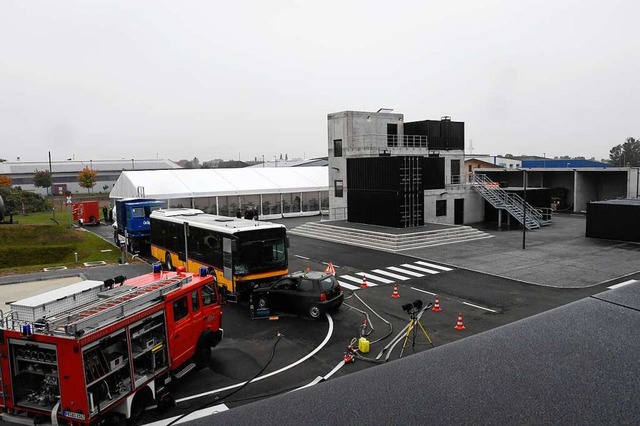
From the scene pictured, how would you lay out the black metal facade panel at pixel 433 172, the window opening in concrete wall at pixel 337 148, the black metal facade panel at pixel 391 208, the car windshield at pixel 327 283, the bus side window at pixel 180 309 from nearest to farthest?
the bus side window at pixel 180 309, the car windshield at pixel 327 283, the black metal facade panel at pixel 391 208, the black metal facade panel at pixel 433 172, the window opening in concrete wall at pixel 337 148

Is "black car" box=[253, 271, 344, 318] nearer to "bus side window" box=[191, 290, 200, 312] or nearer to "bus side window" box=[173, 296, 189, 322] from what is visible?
"bus side window" box=[191, 290, 200, 312]

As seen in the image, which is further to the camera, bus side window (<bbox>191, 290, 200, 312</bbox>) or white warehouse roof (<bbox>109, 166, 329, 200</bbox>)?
white warehouse roof (<bbox>109, 166, 329, 200</bbox>)

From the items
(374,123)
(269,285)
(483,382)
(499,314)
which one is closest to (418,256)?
(499,314)

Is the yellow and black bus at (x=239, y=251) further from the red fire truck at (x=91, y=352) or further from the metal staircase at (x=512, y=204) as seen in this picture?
the metal staircase at (x=512, y=204)

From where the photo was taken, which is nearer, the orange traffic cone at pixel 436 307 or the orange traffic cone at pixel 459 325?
the orange traffic cone at pixel 459 325

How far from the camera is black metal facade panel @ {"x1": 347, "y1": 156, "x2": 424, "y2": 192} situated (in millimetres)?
35281

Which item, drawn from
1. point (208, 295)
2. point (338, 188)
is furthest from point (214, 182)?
point (208, 295)

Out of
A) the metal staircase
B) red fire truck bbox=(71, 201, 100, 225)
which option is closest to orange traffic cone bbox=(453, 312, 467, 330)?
the metal staircase

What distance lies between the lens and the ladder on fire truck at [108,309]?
8.73 metres

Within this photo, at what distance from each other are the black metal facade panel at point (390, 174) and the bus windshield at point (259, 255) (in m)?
17.9

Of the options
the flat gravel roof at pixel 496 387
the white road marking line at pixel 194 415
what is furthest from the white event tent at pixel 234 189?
the flat gravel roof at pixel 496 387

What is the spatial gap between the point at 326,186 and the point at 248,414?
5130 cm

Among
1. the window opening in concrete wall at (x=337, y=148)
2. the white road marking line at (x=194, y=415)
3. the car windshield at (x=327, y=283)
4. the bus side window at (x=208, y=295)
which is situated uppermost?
the window opening in concrete wall at (x=337, y=148)

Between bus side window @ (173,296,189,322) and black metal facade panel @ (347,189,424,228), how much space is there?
2498cm
